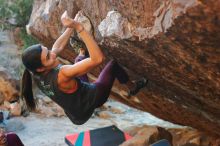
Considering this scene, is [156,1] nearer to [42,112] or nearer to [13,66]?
[42,112]

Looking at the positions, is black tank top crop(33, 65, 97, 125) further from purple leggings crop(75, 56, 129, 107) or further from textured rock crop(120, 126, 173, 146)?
textured rock crop(120, 126, 173, 146)

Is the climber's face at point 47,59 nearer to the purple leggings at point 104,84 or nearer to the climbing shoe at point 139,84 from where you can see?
the purple leggings at point 104,84

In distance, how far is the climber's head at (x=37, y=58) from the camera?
3.37 metres

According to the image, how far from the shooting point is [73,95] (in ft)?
12.0

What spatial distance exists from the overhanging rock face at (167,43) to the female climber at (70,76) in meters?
0.36

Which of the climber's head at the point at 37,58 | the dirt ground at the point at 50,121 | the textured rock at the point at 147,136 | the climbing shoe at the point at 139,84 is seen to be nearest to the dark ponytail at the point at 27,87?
the climber's head at the point at 37,58

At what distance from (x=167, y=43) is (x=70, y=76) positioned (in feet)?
3.28

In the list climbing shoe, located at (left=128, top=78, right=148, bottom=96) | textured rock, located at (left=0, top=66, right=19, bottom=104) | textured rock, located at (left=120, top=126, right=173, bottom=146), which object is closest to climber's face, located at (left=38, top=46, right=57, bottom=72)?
climbing shoe, located at (left=128, top=78, right=148, bottom=96)

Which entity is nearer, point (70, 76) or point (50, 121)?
point (70, 76)

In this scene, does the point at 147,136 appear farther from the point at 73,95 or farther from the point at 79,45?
the point at 73,95

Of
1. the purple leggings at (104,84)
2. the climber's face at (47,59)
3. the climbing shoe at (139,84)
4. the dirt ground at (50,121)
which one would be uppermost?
the climber's face at (47,59)

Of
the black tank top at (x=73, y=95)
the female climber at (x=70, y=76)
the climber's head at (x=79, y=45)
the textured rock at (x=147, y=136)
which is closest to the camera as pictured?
the female climber at (x=70, y=76)

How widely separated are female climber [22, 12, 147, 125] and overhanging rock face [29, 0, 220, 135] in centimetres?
36

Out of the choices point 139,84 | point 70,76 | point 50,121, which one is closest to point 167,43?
point 70,76
